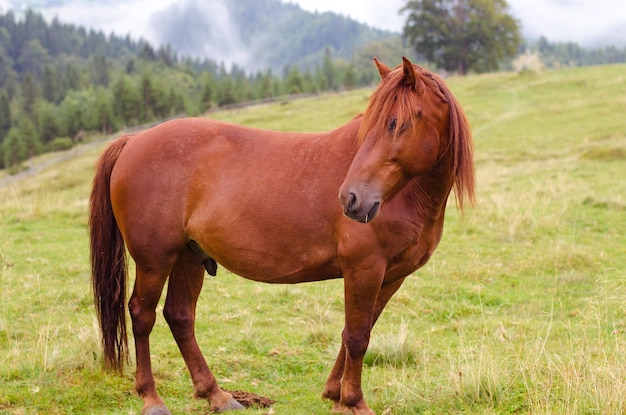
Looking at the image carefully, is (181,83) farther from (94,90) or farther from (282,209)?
(282,209)

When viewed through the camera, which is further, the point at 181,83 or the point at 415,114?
the point at 181,83

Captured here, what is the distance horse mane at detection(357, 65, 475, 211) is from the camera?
3594 mm

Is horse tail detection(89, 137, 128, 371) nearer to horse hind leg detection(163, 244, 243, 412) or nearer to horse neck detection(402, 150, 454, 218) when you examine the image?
horse hind leg detection(163, 244, 243, 412)

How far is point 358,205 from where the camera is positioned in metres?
3.45

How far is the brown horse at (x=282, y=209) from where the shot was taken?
3.66m

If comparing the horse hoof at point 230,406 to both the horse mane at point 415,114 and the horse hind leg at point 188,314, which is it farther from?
the horse mane at point 415,114

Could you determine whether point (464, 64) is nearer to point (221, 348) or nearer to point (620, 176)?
point (620, 176)

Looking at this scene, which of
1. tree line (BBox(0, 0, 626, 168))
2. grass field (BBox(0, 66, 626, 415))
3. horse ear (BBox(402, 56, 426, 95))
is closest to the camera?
horse ear (BBox(402, 56, 426, 95))

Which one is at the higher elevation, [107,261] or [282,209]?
[282,209]

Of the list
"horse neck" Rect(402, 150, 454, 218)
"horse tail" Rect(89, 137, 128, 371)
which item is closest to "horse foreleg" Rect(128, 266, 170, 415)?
"horse tail" Rect(89, 137, 128, 371)

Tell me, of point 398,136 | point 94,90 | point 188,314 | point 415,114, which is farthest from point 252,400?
point 94,90

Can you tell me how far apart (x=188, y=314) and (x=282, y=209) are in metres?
1.40

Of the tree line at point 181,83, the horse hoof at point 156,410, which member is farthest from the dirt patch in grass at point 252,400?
the tree line at point 181,83

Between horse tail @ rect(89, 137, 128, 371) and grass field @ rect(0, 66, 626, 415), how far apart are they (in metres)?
0.40
